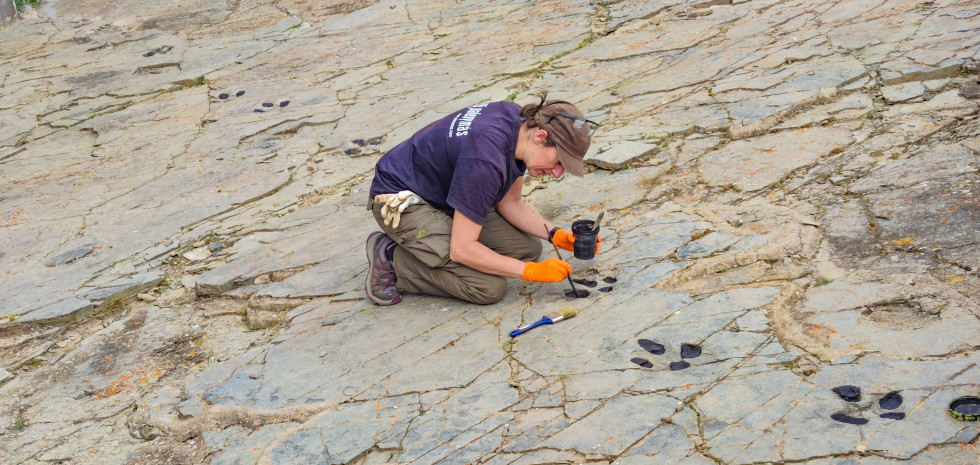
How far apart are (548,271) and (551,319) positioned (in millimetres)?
196

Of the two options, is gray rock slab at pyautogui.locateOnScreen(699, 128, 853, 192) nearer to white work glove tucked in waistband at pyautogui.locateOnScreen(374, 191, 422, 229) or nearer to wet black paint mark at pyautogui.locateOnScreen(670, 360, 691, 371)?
wet black paint mark at pyautogui.locateOnScreen(670, 360, 691, 371)

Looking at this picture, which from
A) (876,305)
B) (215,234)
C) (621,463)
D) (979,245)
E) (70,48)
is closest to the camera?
(621,463)

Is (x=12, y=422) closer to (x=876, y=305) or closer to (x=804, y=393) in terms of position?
(x=804, y=393)

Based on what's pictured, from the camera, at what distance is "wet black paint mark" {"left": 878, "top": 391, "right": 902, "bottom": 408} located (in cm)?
244

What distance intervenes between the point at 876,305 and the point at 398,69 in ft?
16.1

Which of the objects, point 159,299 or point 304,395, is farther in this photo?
point 159,299

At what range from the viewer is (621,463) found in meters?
2.41

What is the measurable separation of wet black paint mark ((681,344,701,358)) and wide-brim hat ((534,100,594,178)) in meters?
0.77

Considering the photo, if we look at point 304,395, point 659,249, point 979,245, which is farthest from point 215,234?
point 979,245

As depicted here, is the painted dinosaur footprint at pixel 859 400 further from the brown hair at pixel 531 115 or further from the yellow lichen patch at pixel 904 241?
the brown hair at pixel 531 115

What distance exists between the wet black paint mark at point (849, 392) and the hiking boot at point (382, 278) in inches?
74.8

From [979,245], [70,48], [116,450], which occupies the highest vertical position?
[70,48]

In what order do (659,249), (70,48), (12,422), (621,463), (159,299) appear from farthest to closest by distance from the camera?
(70,48), (159,299), (659,249), (12,422), (621,463)

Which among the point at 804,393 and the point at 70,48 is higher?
the point at 70,48
